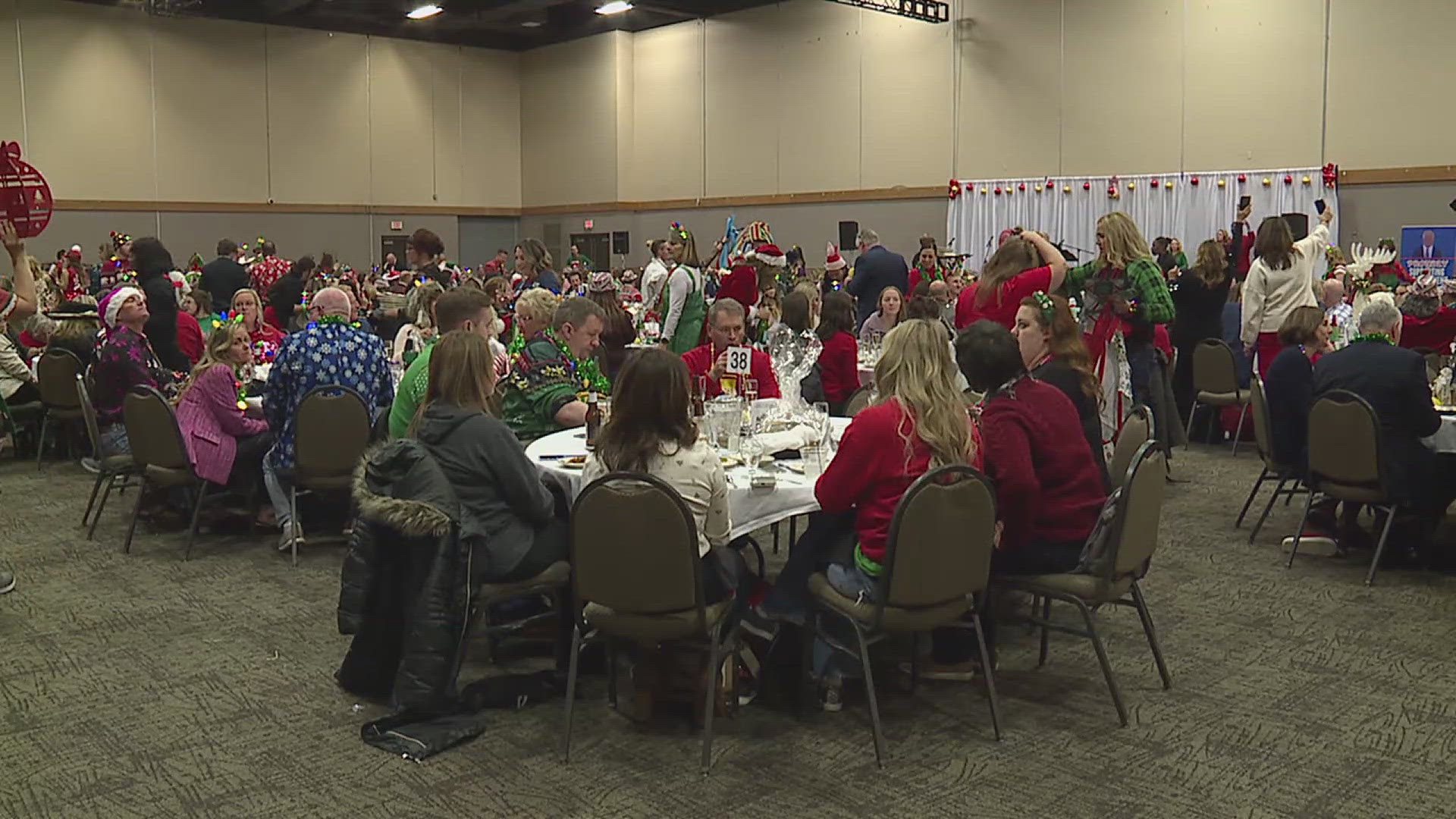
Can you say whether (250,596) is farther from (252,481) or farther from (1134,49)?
(1134,49)

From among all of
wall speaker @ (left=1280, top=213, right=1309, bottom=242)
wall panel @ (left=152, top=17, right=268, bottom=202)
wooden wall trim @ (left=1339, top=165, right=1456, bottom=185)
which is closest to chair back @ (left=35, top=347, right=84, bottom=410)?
wall panel @ (left=152, top=17, right=268, bottom=202)

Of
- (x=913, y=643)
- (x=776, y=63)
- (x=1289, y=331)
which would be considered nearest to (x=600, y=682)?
(x=913, y=643)

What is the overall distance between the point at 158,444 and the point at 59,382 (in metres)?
2.97

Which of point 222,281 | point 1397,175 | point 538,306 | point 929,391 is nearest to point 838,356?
point 538,306

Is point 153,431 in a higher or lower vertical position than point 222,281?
lower

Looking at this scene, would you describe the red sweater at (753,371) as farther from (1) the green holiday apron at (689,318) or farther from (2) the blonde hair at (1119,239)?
(1) the green holiday apron at (689,318)

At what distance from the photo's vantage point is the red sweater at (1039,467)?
145 inches

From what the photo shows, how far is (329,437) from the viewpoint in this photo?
5551 millimetres

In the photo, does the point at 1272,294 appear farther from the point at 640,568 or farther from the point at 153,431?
the point at 153,431

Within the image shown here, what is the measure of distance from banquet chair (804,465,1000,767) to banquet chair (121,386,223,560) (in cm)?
360

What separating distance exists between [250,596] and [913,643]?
118 inches

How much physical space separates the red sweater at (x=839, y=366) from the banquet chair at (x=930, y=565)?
3.01 m

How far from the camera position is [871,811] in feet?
10.6

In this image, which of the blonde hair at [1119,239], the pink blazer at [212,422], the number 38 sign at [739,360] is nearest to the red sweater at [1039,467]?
the number 38 sign at [739,360]
